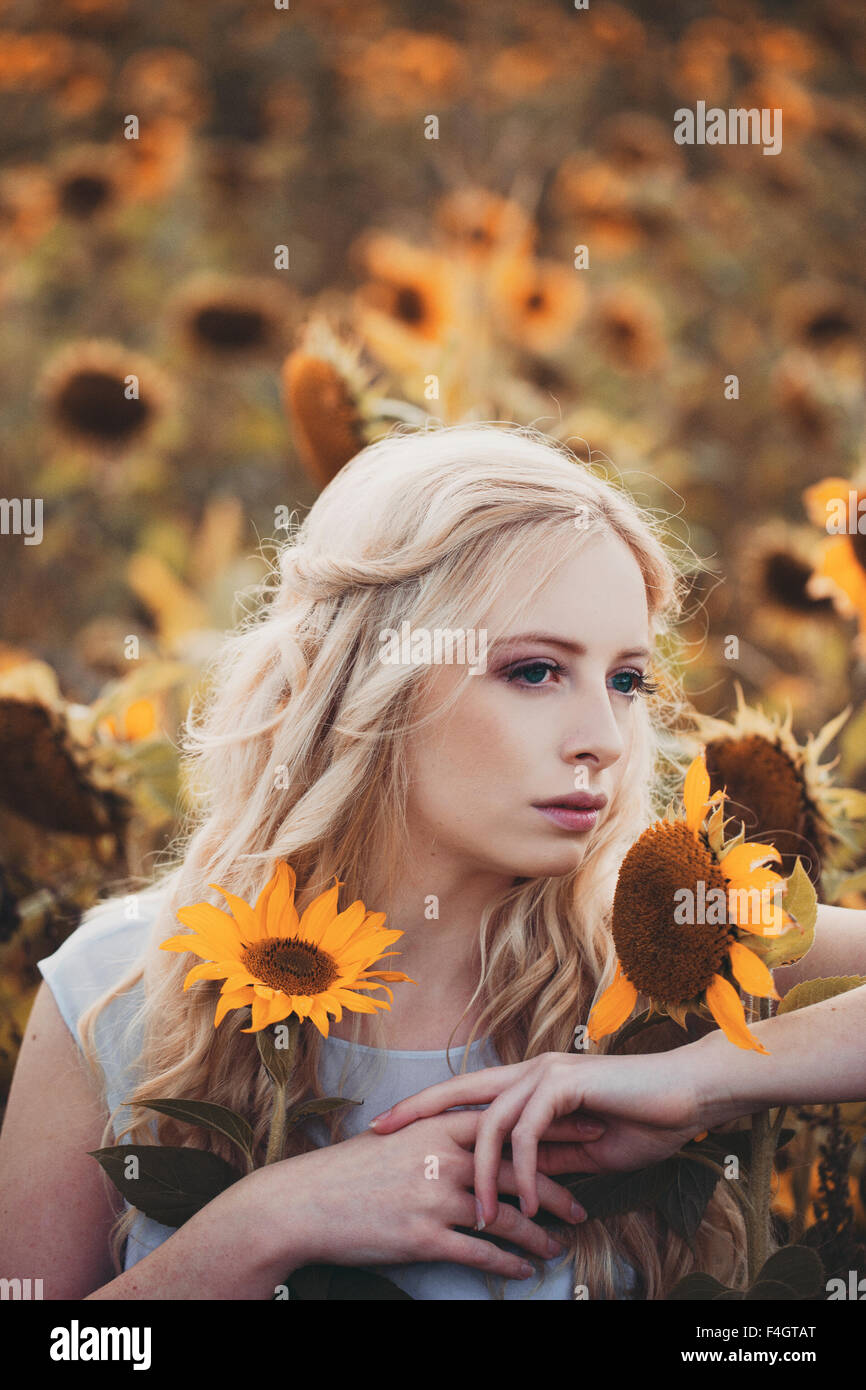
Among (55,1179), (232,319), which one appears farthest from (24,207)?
(55,1179)

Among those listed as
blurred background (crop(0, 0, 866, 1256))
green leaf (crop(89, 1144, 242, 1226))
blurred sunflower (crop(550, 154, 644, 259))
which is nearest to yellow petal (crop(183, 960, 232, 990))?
green leaf (crop(89, 1144, 242, 1226))

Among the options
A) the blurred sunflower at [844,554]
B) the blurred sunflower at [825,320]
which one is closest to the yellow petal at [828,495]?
the blurred sunflower at [844,554]

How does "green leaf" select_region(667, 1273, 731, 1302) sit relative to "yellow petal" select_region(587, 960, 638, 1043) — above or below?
below

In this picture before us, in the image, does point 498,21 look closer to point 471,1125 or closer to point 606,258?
point 606,258

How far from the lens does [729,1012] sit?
61 cm

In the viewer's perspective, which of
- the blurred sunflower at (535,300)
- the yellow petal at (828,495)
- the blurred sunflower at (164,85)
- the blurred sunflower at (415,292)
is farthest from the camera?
the blurred sunflower at (164,85)

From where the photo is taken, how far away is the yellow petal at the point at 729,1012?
0.61 m

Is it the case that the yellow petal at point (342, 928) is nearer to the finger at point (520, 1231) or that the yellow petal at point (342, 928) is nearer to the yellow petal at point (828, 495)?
the finger at point (520, 1231)

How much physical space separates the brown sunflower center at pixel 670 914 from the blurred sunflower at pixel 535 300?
93 cm

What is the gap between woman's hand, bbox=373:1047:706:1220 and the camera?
0.63 metres

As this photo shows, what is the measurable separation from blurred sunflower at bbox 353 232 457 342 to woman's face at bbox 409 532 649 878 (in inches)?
25.2

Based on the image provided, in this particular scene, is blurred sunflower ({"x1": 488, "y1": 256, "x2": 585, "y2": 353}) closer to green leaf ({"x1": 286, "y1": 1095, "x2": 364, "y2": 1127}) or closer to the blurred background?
the blurred background

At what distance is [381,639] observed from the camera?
0.73m

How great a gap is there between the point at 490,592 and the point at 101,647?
30.7 inches
